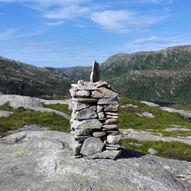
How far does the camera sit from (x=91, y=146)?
82.1ft

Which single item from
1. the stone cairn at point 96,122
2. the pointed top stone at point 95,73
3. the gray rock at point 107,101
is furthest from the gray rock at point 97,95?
the pointed top stone at point 95,73

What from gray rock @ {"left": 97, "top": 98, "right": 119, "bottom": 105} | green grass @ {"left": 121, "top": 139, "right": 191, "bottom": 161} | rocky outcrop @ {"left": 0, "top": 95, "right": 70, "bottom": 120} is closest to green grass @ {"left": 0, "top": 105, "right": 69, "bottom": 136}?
rocky outcrop @ {"left": 0, "top": 95, "right": 70, "bottom": 120}

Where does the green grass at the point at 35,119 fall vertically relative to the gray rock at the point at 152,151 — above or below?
above

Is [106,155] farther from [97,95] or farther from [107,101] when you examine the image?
[97,95]

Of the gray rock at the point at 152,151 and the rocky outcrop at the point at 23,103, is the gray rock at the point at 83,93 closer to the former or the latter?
the gray rock at the point at 152,151

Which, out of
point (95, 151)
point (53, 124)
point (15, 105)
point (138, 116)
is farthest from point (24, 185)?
point (138, 116)

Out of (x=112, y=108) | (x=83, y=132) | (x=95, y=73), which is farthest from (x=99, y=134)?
(x=95, y=73)

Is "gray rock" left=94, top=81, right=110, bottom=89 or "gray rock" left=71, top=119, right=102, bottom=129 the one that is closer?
"gray rock" left=71, top=119, right=102, bottom=129

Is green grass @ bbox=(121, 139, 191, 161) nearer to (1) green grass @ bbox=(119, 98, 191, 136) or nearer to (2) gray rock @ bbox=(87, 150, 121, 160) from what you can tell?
(1) green grass @ bbox=(119, 98, 191, 136)

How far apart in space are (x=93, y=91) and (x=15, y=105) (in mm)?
56320

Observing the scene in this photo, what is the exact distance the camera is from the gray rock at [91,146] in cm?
2497

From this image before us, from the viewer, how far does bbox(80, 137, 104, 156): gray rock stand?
983 inches

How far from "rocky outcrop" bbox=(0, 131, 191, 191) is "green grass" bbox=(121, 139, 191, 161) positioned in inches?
1010

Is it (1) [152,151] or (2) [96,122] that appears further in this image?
(1) [152,151]
